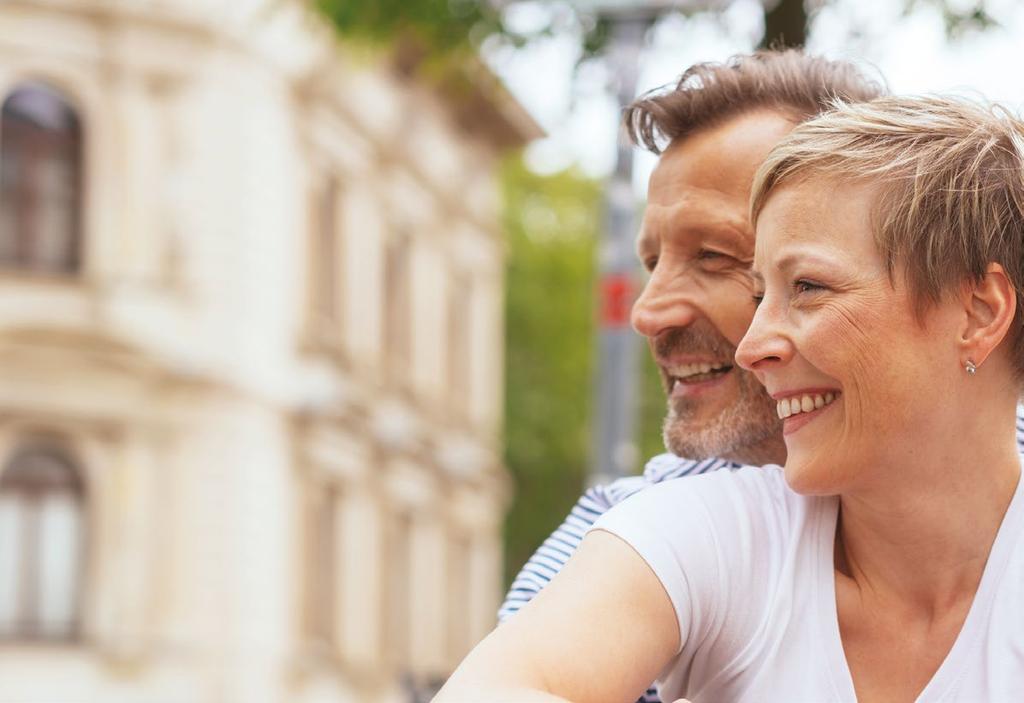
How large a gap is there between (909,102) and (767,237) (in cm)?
20

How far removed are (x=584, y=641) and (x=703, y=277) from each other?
85 cm

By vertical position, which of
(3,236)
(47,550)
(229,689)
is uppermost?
(3,236)

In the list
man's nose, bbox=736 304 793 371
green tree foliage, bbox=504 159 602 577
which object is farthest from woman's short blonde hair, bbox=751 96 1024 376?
green tree foliage, bbox=504 159 602 577

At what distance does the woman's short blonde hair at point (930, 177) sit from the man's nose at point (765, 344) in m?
0.13

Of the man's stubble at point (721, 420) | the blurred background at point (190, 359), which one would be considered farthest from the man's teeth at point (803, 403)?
the blurred background at point (190, 359)

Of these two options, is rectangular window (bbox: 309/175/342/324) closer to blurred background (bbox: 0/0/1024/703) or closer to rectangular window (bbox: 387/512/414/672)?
blurred background (bbox: 0/0/1024/703)

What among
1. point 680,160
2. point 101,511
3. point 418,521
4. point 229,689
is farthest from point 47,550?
point 680,160

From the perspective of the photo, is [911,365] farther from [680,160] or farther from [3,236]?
[3,236]

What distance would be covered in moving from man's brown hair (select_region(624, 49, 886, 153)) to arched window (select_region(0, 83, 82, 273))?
1947 centimetres

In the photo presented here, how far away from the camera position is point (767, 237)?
82.0 inches

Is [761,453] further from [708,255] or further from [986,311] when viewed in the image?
[986,311]

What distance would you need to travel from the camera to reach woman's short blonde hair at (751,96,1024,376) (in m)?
2.00

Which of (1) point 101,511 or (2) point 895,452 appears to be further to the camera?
(1) point 101,511

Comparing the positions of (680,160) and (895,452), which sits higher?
(680,160)
